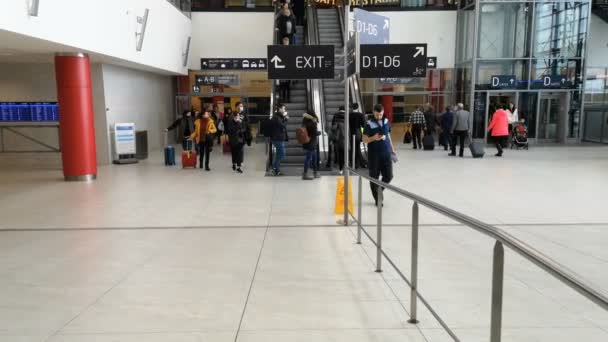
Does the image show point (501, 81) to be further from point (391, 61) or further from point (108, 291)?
point (108, 291)

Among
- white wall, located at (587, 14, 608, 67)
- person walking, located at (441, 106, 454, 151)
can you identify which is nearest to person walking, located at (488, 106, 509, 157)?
person walking, located at (441, 106, 454, 151)

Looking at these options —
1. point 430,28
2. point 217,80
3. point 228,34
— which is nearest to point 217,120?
point 217,80

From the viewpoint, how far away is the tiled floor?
3.87 m

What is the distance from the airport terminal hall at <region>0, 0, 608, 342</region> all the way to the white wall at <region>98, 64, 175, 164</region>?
0.36ft

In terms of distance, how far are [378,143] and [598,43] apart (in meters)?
21.8

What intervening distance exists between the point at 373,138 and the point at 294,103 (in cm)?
860

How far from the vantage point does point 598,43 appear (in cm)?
2469

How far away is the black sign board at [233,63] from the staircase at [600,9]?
16.6m

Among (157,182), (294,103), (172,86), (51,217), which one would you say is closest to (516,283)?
(51,217)

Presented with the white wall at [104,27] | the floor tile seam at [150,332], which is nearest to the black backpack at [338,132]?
the white wall at [104,27]

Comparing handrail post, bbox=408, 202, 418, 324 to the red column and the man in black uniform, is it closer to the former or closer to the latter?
the man in black uniform

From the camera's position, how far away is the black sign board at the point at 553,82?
21750 millimetres

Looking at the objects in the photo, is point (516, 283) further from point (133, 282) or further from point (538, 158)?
point (538, 158)

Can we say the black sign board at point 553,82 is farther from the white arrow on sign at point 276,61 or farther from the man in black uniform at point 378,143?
the white arrow on sign at point 276,61
